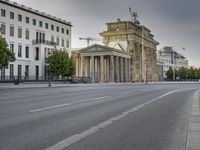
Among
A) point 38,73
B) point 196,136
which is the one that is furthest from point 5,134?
point 38,73

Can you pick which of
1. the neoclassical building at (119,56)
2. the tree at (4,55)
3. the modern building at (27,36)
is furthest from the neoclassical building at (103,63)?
the tree at (4,55)

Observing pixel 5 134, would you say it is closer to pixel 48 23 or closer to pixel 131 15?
pixel 48 23

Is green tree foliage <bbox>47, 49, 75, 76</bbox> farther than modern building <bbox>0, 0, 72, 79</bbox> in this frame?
Yes

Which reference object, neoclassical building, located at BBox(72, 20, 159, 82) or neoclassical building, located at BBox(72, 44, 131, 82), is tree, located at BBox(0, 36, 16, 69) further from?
neoclassical building, located at BBox(72, 44, 131, 82)

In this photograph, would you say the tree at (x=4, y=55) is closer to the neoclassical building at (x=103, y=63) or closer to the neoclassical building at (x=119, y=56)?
the neoclassical building at (x=119, y=56)

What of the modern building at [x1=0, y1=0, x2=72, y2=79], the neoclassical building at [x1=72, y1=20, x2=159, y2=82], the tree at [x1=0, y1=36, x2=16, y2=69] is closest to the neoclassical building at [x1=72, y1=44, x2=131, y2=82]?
the neoclassical building at [x1=72, y1=20, x2=159, y2=82]

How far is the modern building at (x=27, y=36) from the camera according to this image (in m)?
67.9

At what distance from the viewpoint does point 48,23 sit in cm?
8075

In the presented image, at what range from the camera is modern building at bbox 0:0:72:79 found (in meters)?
67.9

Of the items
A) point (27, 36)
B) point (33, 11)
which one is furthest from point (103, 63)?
point (33, 11)

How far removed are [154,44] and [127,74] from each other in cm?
3843

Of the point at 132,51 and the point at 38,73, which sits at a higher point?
the point at 132,51

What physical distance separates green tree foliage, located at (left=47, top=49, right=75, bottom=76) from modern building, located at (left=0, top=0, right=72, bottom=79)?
7.08 feet

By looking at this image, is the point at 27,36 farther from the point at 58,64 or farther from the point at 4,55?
the point at 4,55
